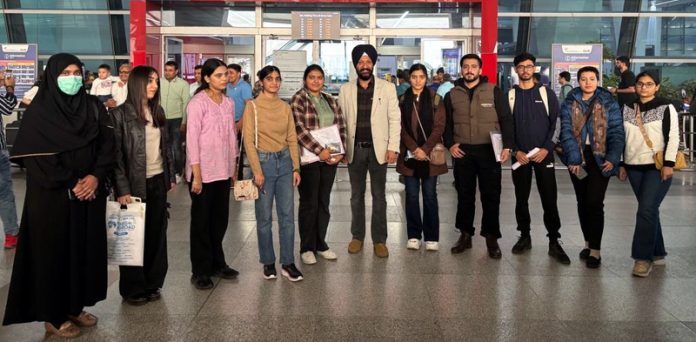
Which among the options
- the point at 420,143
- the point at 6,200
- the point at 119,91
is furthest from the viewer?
the point at 119,91

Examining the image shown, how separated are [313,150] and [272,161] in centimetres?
53

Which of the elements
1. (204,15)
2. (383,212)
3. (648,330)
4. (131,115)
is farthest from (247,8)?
(648,330)

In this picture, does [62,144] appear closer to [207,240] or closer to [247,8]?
[207,240]

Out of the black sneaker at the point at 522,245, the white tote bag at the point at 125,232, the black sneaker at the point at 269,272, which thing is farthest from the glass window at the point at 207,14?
the white tote bag at the point at 125,232

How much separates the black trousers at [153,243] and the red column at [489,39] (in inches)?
408

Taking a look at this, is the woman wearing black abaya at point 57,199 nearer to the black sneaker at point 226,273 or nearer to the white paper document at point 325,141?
the black sneaker at point 226,273

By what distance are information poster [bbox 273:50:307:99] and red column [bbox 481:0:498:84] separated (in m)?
3.82

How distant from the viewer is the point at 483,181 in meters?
6.43

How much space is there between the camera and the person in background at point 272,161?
17.7 feet

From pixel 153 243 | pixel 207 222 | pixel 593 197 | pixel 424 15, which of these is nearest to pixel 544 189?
pixel 593 197

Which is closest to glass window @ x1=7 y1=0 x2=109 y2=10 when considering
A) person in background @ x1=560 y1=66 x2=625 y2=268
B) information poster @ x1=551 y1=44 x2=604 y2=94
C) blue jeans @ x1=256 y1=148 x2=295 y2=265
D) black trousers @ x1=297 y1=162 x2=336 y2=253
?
information poster @ x1=551 y1=44 x2=604 y2=94

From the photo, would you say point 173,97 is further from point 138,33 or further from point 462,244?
point 462,244

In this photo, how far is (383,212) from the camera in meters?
6.48

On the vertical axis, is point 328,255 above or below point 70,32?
below
